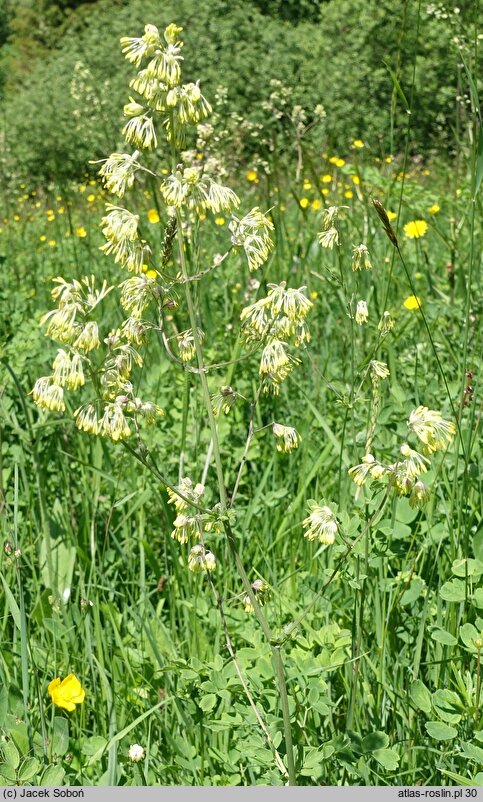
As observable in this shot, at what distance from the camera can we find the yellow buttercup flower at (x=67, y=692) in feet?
4.49

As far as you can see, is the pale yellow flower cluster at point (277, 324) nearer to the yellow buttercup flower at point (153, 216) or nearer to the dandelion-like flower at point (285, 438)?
the dandelion-like flower at point (285, 438)

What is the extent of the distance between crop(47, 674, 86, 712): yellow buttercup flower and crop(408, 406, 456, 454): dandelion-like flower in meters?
0.72

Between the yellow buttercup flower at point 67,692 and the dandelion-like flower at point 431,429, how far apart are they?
2.38ft

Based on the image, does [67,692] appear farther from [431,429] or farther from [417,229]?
Answer: [417,229]

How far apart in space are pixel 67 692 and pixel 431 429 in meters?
0.77

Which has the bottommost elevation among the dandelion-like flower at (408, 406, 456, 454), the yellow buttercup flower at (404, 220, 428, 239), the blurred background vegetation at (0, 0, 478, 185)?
the blurred background vegetation at (0, 0, 478, 185)

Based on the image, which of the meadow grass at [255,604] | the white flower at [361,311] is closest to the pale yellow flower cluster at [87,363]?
the meadow grass at [255,604]

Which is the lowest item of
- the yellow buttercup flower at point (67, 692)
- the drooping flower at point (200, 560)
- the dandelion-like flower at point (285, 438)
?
the yellow buttercup flower at point (67, 692)

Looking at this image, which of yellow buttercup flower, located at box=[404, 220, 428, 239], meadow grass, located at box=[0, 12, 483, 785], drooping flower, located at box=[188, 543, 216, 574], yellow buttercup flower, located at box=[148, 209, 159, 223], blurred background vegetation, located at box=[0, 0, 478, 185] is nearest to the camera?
drooping flower, located at box=[188, 543, 216, 574]

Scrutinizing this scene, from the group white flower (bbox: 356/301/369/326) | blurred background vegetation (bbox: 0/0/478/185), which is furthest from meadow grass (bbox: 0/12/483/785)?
blurred background vegetation (bbox: 0/0/478/185)

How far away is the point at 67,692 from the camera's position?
1395 mm

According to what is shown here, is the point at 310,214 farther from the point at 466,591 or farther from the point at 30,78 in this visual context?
the point at 30,78

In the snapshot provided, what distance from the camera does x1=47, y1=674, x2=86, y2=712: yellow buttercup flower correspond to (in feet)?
4.49

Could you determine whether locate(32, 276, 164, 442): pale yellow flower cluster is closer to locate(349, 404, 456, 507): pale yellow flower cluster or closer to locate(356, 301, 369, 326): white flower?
locate(349, 404, 456, 507): pale yellow flower cluster
